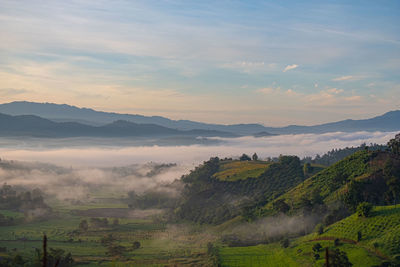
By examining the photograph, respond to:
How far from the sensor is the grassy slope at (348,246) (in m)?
111

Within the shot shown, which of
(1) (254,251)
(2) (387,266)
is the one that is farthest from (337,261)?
(1) (254,251)

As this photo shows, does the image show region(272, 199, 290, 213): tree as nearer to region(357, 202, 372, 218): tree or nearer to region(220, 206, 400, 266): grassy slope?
region(220, 206, 400, 266): grassy slope

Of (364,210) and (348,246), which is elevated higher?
(364,210)

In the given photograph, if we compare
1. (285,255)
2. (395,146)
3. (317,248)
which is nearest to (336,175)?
(395,146)

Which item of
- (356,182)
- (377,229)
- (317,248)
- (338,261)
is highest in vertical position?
(356,182)

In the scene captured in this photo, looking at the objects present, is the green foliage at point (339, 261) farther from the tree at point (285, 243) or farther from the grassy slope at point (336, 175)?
the grassy slope at point (336, 175)

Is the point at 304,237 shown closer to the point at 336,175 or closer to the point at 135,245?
the point at 336,175

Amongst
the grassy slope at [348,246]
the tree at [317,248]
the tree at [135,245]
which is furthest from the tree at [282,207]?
the tree at [135,245]

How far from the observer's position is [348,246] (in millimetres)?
119375

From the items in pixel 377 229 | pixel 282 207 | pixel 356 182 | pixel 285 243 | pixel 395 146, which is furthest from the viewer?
pixel 395 146

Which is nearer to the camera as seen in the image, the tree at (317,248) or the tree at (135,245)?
the tree at (317,248)

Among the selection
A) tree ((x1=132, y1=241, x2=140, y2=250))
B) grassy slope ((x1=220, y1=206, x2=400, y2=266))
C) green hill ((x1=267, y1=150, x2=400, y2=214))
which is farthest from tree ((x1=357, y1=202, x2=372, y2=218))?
tree ((x1=132, y1=241, x2=140, y2=250))

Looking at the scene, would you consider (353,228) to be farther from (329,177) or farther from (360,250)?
(329,177)

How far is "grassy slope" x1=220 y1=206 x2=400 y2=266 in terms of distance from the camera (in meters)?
111
